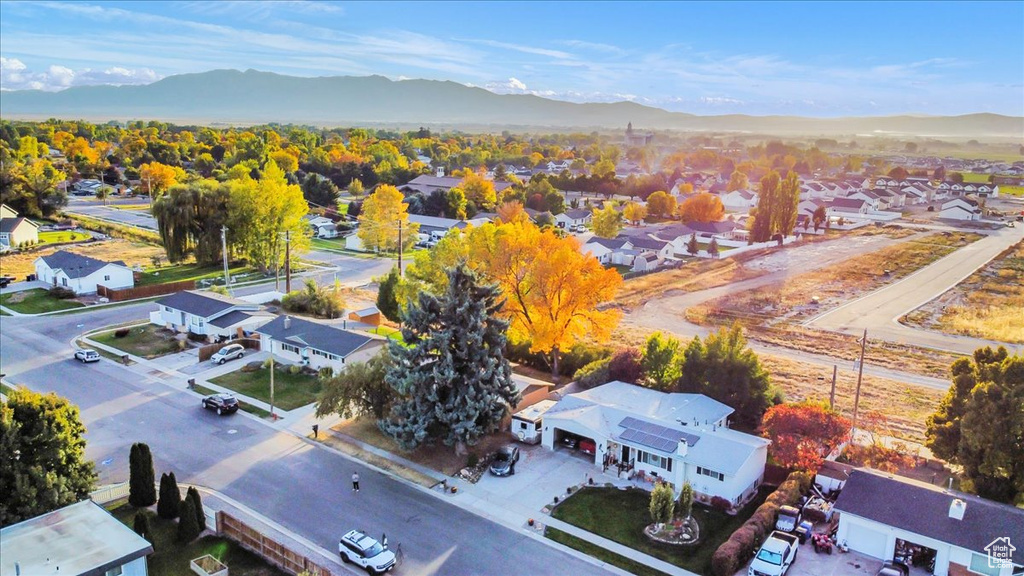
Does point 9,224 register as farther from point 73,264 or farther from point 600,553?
point 600,553

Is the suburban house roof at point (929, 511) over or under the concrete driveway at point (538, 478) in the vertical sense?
over

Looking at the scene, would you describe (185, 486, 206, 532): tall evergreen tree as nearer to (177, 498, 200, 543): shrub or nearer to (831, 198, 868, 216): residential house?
(177, 498, 200, 543): shrub

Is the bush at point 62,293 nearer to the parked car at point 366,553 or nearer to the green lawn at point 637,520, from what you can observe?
the parked car at point 366,553

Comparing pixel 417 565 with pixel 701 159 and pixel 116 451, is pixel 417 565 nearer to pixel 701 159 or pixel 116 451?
pixel 116 451

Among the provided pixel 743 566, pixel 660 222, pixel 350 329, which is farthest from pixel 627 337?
pixel 660 222

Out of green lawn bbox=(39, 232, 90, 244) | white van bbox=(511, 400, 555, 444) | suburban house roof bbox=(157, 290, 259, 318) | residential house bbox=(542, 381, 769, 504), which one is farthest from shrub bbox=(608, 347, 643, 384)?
green lawn bbox=(39, 232, 90, 244)

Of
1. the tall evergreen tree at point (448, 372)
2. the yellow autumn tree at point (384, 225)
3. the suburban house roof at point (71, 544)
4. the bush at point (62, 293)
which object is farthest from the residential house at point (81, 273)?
the suburban house roof at point (71, 544)
